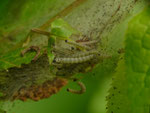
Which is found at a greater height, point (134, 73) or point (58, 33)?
point (58, 33)

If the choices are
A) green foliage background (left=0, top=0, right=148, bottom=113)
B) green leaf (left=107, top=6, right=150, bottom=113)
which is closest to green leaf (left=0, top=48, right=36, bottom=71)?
green foliage background (left=0, top=0, right=148, bottom=113)

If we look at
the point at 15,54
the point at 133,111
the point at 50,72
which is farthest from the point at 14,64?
the point at 133,111

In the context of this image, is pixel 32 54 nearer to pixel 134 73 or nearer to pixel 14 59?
pixel 14 59

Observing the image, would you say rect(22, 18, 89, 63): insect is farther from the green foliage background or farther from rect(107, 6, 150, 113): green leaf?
rect(107, 6, 150, 113): green leaf

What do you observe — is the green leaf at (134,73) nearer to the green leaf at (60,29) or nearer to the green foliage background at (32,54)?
the green foliage background at (32,54)

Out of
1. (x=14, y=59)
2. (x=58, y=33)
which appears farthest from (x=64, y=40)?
(x=14, y=59)

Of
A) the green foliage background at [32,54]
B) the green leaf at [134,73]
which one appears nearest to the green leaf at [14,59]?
the green foliage background at [32,54]

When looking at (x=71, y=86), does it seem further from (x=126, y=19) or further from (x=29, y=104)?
(x=126, y=19)
